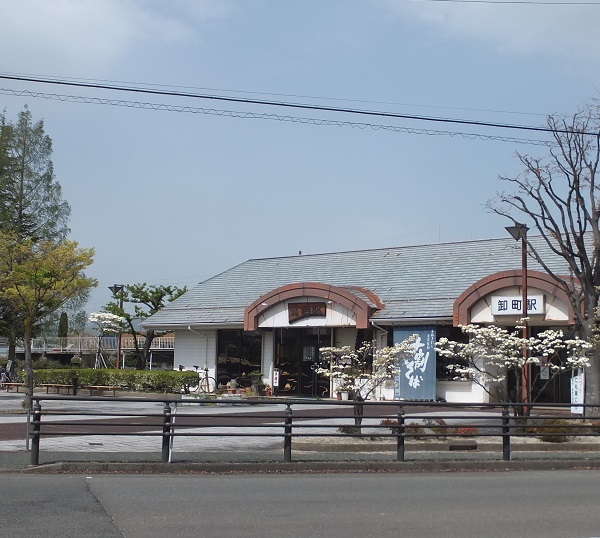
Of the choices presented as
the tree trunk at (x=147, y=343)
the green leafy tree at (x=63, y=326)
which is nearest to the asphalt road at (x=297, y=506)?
the tree trunk at (x=147, y=343)

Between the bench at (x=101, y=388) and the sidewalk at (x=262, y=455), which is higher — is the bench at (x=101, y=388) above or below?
above

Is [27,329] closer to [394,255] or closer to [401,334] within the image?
[401,334]

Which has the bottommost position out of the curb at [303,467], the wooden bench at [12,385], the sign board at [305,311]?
the curb at [303,467]

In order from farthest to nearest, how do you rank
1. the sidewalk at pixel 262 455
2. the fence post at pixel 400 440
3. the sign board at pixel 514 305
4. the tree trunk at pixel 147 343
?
the tree trunk at pixel 147 343, the sign board at pixel 514 305, the fence post at pixel 400 440, the sidewalk at pixel 262 455

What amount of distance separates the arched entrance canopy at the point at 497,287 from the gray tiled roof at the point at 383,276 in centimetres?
85

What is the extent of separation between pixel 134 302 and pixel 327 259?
13259 millimetres

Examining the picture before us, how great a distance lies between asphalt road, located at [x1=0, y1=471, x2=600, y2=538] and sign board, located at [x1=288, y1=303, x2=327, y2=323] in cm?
2186

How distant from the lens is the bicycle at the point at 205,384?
126ft

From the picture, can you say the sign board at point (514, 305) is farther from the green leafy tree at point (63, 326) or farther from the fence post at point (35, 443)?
the green leafy tree at point (63, 326)

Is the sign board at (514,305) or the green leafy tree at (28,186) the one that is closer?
the sign board at (514,305)

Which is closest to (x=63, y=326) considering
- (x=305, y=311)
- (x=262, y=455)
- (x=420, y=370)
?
(x=305, y=311)

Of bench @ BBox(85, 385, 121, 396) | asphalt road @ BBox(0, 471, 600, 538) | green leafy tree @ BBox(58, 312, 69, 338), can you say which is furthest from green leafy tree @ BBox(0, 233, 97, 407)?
green leafy tree @ BBox(58, 312, 69, 338)

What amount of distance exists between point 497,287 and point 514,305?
2.94 feet

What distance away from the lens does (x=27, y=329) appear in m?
27.3
